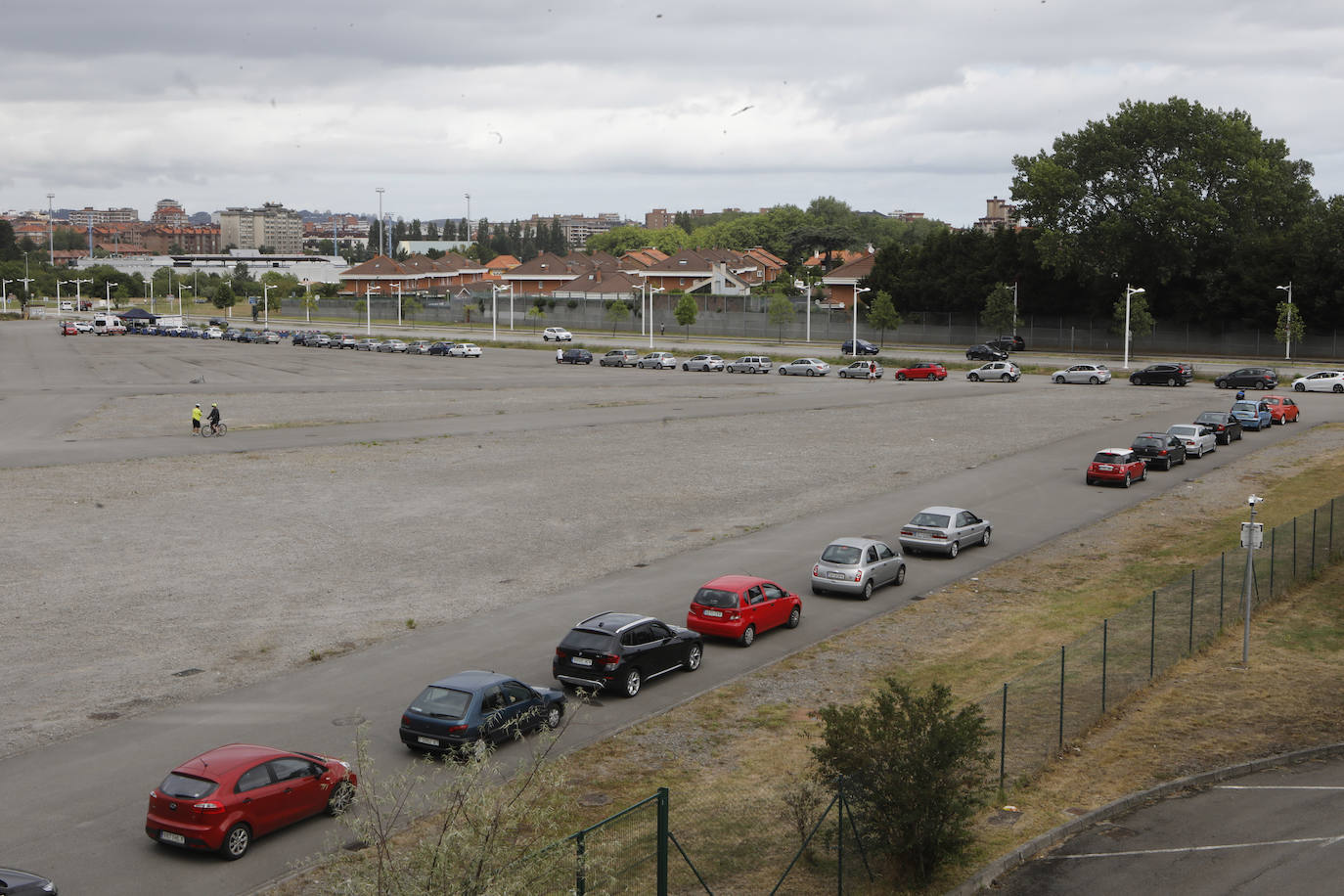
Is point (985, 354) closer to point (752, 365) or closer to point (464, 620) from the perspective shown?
point (752, 365)

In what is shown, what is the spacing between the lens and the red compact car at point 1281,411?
2292 inches

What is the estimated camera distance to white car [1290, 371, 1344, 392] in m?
73.1

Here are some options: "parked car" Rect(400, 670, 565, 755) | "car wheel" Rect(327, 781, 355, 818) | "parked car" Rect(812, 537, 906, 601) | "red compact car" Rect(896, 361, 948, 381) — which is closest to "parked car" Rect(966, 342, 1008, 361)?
"red compact car" Rect(896, 361, 948, 381)

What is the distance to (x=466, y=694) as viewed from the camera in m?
18.0

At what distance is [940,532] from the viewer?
3178cm

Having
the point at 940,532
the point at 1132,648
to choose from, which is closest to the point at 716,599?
the point at 1132,648

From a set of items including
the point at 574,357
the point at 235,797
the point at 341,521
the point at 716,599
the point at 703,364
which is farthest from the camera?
the point at 574,357

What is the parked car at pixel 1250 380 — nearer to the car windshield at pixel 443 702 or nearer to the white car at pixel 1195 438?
the white car at pixel 1195 438

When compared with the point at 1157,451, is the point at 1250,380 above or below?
above

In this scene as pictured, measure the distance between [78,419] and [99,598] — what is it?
34.2 meters

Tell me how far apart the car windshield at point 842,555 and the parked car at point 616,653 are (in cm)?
706

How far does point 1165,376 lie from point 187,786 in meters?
75.3

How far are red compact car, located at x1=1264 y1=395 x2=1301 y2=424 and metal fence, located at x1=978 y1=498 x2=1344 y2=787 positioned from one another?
93.8 ft

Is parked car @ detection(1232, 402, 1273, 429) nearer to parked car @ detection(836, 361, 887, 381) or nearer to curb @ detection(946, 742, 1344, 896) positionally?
parked car @ detection(836, 361, 887, 381)
